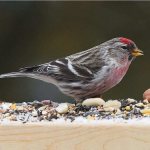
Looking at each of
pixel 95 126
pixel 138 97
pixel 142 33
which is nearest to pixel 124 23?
pixel 142 33

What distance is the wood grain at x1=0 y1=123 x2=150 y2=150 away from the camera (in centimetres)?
251

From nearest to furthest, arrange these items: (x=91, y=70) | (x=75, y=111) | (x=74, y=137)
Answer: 1. (x=74, y=137)
2. (x=75, y=111)
3. (x=91, y=70)

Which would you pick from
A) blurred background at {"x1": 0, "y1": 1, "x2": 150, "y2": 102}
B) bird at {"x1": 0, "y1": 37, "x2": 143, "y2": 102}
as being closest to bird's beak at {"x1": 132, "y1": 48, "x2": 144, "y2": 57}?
bird at {"x1": 0, "y1": 37, "x2": 143, "y2": 102}

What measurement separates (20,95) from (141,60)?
84 centimetres

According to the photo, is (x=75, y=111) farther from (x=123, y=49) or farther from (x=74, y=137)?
(x=123, y=49)

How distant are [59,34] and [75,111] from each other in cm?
313

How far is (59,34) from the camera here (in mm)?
5910

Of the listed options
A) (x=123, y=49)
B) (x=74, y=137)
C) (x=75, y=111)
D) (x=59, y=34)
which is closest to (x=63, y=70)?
(x=123, y=49)

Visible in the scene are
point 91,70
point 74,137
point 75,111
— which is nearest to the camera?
point 74,137

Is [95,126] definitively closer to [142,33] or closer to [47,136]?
[47,136]

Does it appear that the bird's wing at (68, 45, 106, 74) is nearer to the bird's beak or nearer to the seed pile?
the bird's beak

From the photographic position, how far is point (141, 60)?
19.2 ft

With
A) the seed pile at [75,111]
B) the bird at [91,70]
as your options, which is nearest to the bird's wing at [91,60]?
the bird at [91,70]

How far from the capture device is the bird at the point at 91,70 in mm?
3102
